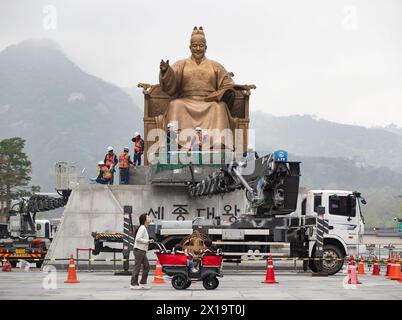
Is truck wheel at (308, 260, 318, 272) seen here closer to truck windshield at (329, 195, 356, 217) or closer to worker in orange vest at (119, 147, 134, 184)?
truck windshield at (329, 195, 356, 217)

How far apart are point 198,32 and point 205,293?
70.0 ft

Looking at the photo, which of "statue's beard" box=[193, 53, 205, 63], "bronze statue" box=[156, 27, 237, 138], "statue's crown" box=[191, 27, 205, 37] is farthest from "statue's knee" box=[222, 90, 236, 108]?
"statue's crown" box=[191, 27, 205, 37]

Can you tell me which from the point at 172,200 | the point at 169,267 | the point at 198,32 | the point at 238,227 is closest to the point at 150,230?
the point at 238,227

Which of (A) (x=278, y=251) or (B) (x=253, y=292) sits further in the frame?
(A) (x=278, y=251)

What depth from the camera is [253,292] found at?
17719mm

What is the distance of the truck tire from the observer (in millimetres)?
26812

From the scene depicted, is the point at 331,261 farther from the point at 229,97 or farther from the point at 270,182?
the point at 229,97

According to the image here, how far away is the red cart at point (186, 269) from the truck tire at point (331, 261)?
28.0ft

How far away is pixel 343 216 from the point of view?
28.4 metres

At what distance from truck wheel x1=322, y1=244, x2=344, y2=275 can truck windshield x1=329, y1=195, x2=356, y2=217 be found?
140cm

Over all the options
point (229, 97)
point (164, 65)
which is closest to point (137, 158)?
point (164, 65)

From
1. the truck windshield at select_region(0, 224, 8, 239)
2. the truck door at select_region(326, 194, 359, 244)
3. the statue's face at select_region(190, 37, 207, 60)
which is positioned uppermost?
the statue's face at select_region(190, 37, 207, 60)

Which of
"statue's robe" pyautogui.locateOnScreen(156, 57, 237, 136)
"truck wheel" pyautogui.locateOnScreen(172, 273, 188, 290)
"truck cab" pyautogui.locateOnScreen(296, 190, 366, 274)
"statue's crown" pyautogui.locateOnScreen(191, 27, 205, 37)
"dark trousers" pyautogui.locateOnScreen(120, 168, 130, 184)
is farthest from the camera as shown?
"statue's crown" pyautogui.locateOnScreen(191, 27, 205, 37)
